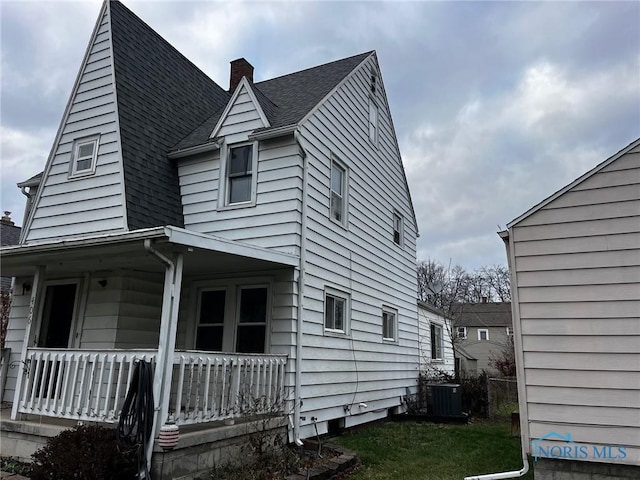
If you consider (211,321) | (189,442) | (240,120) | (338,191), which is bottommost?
(189,442)

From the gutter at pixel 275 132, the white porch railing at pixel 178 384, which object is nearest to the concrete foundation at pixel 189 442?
the white porch railing at pixel 178 384

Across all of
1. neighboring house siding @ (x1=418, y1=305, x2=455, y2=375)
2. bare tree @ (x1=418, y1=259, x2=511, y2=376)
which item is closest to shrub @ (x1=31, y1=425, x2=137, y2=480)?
neighboring house siding @ (x1=418, y1=305, x2=455, y2=375)

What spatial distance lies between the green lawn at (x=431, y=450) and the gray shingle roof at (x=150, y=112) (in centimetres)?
549

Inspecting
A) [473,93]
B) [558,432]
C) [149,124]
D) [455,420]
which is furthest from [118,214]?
[473,93]

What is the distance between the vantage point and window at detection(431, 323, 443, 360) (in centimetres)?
1689

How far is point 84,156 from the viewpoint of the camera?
339 inches

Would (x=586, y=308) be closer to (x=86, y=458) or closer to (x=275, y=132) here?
(x=275, y=132)

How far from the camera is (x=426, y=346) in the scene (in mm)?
15422

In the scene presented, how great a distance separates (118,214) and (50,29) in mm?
5662

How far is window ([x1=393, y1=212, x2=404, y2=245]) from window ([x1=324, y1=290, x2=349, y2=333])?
418cm

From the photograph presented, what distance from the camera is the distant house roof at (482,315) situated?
38084mm

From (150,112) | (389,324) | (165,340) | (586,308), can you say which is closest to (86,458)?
(165,340)

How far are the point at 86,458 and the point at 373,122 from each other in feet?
33.4

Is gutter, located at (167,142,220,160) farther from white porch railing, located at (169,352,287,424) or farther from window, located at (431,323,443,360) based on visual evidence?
window, located at (431,323,443,360)
